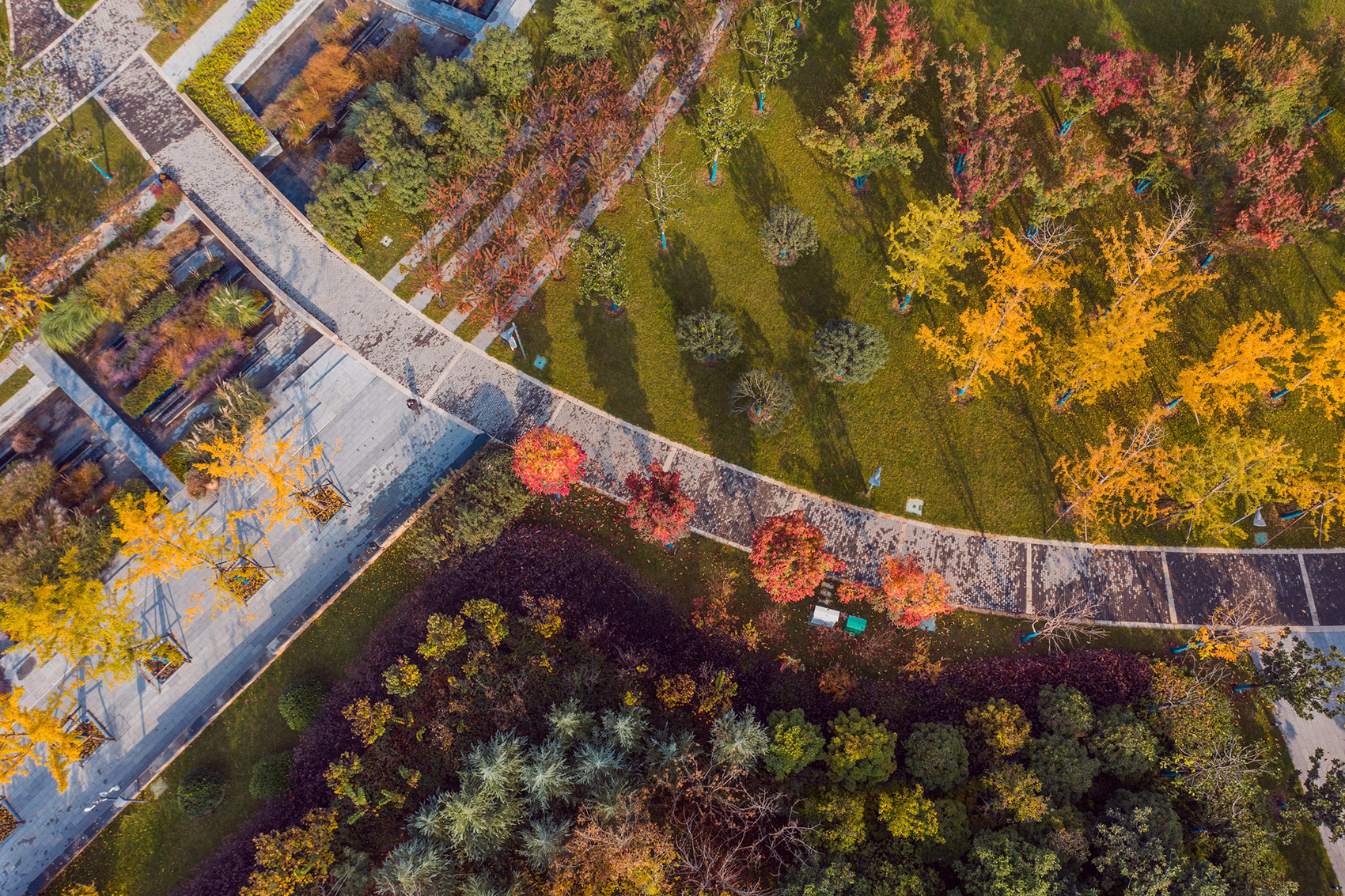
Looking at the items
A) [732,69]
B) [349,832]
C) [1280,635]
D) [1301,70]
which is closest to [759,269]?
[732,69]

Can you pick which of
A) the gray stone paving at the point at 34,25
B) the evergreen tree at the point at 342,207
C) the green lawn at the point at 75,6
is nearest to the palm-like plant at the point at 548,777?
the evergreen tree at the point at 342,207

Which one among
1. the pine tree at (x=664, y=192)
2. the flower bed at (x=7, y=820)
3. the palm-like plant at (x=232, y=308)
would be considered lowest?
the flower bed at (x=7, y=820)

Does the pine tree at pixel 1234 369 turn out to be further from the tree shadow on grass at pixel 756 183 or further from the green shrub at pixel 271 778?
the green shrub at pixel 271 778

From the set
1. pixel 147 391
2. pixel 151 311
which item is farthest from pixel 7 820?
pixel 151 311

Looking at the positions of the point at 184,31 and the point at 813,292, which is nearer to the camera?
the point at 813,292

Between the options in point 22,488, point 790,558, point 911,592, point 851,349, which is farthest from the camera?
point 22,488

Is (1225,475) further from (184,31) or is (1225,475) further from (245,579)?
(184,31)
